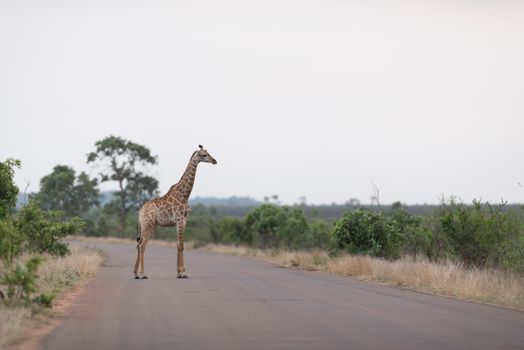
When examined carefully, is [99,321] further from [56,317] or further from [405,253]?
[405,253]

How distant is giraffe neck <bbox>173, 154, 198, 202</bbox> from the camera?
26.1 meters

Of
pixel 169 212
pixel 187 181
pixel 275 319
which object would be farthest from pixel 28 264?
pixel 187 181

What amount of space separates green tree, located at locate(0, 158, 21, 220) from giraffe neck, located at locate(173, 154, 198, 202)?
5230 mm

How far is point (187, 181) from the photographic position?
86.6 ft

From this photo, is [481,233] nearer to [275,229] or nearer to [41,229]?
[41,229]

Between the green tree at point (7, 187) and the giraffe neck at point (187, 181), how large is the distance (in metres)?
5.23

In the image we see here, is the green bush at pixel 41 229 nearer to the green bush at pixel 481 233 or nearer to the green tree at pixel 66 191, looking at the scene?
the green bush at pixel 481 233

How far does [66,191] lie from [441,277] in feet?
219

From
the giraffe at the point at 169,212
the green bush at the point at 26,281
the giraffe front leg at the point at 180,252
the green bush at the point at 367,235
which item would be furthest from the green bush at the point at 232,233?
the green bush at the point at 26,281

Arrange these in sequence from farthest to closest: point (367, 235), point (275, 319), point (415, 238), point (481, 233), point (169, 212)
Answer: point (367, 235) < point (415, 238) < point (169, 212) < point (481, 233) < point (275, 319)

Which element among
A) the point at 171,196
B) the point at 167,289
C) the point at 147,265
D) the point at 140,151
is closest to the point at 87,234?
the point at 140,151

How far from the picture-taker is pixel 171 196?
1024 inches

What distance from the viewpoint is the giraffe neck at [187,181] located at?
26.1 meters

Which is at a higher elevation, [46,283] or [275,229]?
[275,229]
